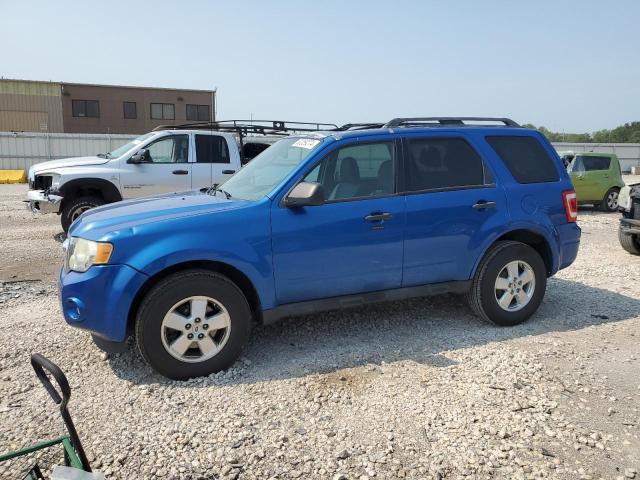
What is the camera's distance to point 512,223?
4957mm

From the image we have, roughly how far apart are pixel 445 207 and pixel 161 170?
265 inches

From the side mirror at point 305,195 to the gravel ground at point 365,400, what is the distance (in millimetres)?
1253

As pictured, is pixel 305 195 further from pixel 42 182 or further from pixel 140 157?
pixel 42 182

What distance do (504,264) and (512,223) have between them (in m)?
0.39

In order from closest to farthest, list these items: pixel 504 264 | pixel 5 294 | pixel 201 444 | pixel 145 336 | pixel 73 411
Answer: pixel 201 444, pixel 73 411, pixel 145 336, pixel 504 264, pixel 5 294

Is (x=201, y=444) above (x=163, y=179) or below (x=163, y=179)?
below

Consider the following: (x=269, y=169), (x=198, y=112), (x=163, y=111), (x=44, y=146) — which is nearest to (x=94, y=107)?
(x=163, y=111)

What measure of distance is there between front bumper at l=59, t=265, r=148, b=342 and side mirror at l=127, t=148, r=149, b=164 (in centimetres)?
645

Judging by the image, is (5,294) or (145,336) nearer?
(145,336)

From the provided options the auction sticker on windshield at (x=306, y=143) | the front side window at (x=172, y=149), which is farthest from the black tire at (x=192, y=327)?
the front side window at (x=172, y=149)

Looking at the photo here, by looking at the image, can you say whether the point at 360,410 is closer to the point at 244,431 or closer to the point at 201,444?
the point at 244,431

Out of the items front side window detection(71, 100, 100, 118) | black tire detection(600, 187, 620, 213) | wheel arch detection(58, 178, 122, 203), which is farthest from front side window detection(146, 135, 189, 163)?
front side window detection(71, 100, 100, 118)

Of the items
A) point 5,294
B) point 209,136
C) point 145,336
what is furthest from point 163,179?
point 145,336

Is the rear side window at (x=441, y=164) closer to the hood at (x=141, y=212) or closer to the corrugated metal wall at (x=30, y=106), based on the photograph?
the hood at (x=141, y=212)
